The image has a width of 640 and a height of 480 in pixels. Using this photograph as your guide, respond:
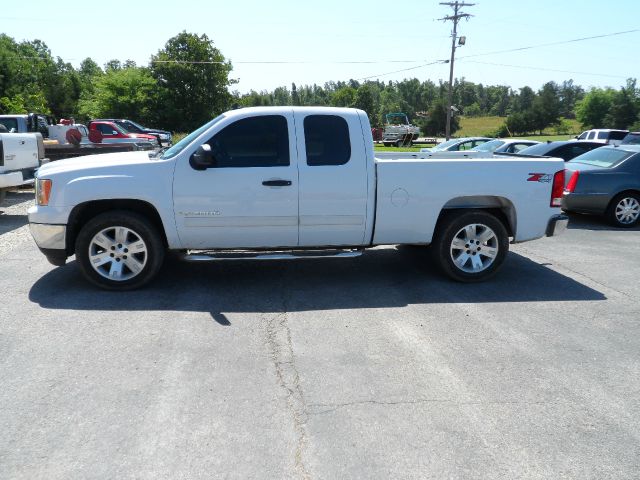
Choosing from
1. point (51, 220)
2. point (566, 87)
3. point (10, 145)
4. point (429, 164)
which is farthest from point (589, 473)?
point (566, 87)

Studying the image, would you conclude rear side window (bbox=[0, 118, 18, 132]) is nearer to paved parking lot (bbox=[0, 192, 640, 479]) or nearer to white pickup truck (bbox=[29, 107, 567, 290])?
paved parking lot (bbox=[0, 192, 640, 479])

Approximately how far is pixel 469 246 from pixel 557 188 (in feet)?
4.12

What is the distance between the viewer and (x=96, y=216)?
5941 mm

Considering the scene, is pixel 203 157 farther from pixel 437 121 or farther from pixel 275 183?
pixel 437 121

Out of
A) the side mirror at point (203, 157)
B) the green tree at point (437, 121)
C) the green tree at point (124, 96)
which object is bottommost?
the green tree at point (437, 121)

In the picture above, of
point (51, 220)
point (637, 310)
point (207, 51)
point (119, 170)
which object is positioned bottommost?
point (637, 310)

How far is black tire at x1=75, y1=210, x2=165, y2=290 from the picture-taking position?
591cm

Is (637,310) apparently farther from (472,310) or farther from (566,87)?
(566,87)

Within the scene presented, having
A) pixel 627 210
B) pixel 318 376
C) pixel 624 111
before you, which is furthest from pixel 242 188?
pixel 624 111

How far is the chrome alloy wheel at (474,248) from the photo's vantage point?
6.54 m

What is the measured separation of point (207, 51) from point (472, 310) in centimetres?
5920

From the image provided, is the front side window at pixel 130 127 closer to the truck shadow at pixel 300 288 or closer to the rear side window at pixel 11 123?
the rear side window at pixel 11 123

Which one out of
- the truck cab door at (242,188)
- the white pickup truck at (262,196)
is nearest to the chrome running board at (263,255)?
the white pickup truck at (262,196)

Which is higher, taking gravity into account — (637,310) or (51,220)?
(51,220)
